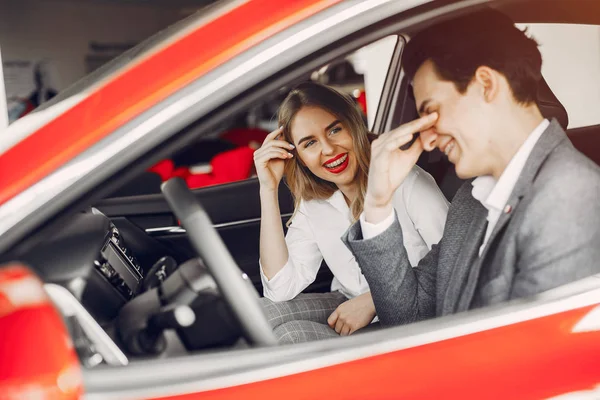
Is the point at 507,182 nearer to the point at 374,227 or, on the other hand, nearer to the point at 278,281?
the point at 374,227

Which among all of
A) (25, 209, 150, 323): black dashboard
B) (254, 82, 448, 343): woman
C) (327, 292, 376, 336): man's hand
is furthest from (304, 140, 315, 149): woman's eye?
(25, 209, 150, 323): black dashboard

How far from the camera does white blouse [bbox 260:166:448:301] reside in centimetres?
188

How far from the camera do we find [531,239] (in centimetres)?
114

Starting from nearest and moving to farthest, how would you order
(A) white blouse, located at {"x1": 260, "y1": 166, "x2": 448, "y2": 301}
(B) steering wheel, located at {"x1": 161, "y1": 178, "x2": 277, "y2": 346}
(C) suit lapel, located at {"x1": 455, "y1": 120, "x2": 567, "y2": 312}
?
(B) steering wheel, located at {"x1": 161, "y1": 178, "x2": 277, "y2": 346} < (C) suit lapel, located at {"x1": 455, "y1": 120, "x2": 567, "y2": 312} < (A) white blouse, located at {"x1": 260, "y1": 166, "x2": 448, "y2": 301}

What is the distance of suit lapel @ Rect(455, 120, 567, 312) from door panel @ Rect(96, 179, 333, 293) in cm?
116

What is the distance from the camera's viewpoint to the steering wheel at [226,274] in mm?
1055

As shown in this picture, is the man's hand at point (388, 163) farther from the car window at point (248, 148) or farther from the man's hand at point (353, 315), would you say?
the man's hand at point (353, 315)

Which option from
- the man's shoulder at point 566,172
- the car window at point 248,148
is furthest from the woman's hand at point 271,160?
the man's shoulder at point 566,172

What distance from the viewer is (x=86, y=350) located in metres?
1.04

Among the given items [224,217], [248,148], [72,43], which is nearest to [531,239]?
[224,217]

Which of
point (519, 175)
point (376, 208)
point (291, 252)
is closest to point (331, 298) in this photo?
point (291, 252)

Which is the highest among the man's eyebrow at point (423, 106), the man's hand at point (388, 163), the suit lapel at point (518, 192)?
the man's eyebrow at point (423, 106)

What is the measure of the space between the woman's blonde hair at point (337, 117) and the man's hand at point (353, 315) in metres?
0.26

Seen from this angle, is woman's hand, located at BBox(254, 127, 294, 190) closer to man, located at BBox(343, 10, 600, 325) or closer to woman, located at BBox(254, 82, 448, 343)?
woman, located at BBox(254, 82, 448, 343)
